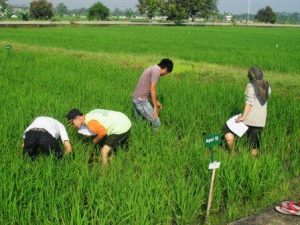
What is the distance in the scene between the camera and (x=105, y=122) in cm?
425

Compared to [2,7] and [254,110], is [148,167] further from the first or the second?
[2,7]

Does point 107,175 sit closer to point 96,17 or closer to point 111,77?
point 111,77

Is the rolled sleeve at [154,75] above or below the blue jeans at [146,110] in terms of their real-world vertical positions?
above

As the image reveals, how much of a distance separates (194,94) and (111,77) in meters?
2.74

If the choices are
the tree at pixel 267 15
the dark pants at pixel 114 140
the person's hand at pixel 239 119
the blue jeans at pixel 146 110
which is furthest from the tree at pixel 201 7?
the dark pants at pixel 114 140

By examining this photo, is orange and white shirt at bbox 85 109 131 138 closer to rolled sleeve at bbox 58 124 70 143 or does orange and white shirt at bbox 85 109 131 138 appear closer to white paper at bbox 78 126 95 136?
white paper at bbox 78 126 95 136

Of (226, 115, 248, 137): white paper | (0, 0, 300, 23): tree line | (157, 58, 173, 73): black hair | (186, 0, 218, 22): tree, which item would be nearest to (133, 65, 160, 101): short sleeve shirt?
(157, 58, 173, 73): black hair

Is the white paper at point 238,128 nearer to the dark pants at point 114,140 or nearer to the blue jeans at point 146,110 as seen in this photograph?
the blue jeans at point 146,110

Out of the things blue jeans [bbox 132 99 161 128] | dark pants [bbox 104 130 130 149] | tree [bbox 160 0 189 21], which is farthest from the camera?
tree [bbox 160 0 189 21]

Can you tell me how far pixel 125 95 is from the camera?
720 centimetres

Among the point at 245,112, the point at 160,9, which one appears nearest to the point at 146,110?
the point at 245,112

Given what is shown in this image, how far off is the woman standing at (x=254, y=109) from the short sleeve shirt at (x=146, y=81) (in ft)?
3.32

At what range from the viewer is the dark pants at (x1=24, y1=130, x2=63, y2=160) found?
380cm

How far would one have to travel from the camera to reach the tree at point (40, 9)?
204 ft
